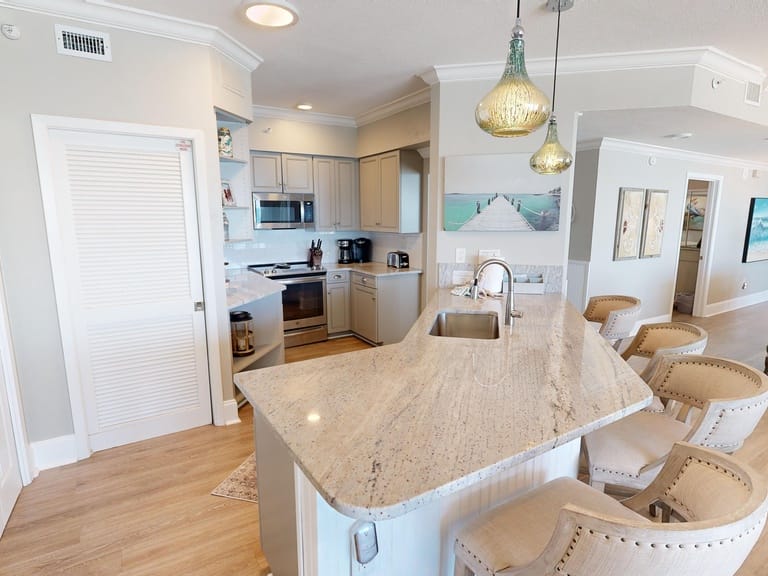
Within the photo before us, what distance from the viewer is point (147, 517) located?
6.79ft

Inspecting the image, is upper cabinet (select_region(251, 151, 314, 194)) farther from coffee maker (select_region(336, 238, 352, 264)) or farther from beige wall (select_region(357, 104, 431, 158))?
coffee maker (select_region(336, 238, 352, 264))

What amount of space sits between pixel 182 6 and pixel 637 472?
3.09 m

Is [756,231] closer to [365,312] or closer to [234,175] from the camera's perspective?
[365,312]

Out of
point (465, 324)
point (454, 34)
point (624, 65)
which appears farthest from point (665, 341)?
point (454, 34)

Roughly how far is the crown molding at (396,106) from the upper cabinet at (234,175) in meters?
1.59

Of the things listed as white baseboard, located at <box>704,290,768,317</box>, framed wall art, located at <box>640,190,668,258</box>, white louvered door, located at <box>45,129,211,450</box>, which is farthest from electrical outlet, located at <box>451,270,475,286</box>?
white baseboard, located at <box>704,290,768,317</box>

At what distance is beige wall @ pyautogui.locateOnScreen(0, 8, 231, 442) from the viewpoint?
2.16 meters

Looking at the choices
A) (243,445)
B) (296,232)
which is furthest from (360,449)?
(296,232)

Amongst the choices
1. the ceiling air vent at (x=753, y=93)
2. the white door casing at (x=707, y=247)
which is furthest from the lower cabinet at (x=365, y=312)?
the white door casing at (x=707, y=247)

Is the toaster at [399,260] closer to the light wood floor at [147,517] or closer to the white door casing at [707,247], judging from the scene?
the light wood floor at [147,517]

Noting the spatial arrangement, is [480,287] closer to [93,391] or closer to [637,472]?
[637,472]

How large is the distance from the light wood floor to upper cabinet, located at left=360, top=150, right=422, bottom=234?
108 inches

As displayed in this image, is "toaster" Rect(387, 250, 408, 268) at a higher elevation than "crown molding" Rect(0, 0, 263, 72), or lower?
lower

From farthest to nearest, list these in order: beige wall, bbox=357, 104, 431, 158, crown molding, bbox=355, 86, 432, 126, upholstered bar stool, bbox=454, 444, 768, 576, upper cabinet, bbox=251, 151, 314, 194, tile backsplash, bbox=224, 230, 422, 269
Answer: tile backsplash, bbox=224, 230, 422, 269 → upper cabinet, bbox=251, 151, 314, 194 → beige wall, bbox=357, 104, 431, 158 → crown molding, bbox=355, 86, 432, 126 → upholstered bar stool, bbox=454, 444, 768, 576
